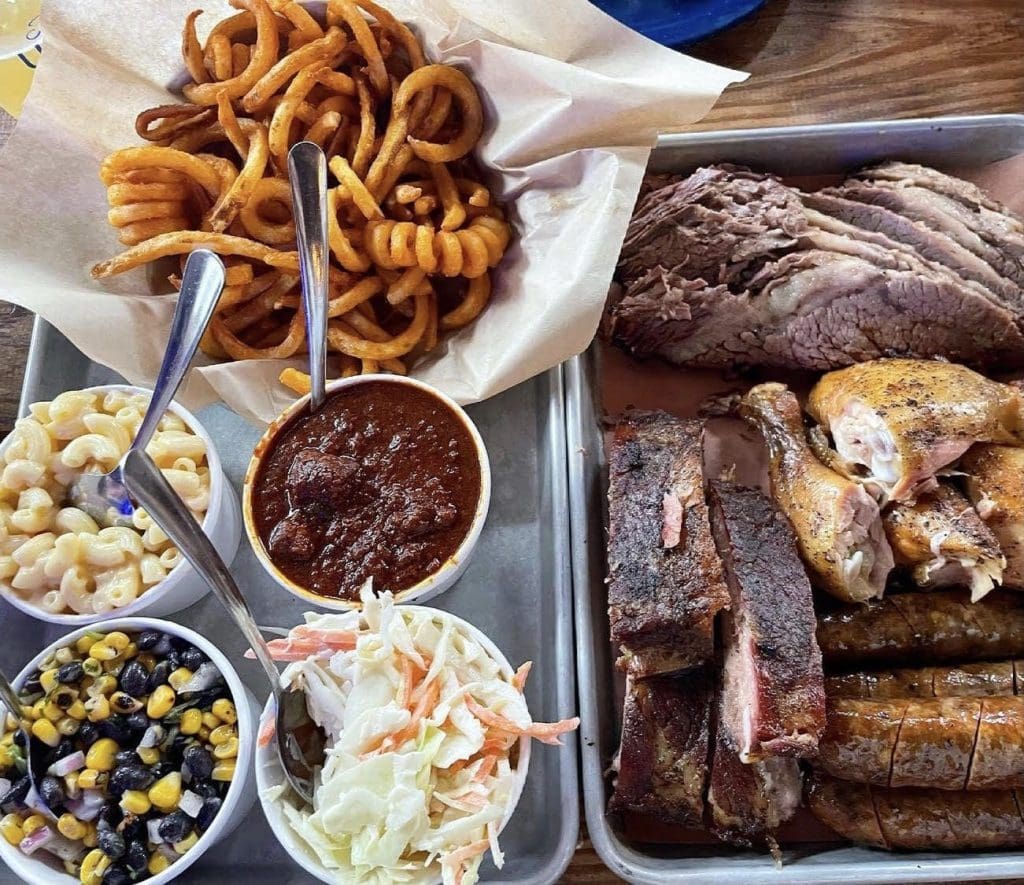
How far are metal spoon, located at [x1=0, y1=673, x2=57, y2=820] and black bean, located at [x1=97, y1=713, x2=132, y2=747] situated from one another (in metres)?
0.09

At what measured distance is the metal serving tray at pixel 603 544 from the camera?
1392 mm

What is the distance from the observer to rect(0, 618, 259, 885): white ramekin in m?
1.35

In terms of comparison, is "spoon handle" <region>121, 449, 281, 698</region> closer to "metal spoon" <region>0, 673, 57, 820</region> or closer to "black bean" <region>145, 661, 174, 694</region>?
"black bean" <region>145, 661, 174, 694</region>

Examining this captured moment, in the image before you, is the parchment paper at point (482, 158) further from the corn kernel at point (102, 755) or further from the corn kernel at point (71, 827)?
the corn kernel at point (71, 827)

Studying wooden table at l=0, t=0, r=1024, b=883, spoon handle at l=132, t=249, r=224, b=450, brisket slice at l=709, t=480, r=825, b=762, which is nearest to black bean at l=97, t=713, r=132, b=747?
spoon handle at l=132, t=249, r=224, b=450

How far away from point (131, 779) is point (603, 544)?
2.98 ft

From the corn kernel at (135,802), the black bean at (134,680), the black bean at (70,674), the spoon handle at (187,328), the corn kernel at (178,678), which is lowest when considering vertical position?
the corn kernel at (135,802)

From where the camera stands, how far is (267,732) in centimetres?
138

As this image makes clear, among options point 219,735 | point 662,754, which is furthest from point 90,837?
point 662,754

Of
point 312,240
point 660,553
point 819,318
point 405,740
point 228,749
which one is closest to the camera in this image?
point 405,740

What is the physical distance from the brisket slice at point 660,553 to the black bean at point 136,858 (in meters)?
0.81

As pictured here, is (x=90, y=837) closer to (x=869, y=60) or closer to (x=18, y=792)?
(x=18, y=792)

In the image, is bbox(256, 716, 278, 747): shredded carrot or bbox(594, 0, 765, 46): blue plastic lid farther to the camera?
bbox(594, 0, 765, 46): blue plastic lid

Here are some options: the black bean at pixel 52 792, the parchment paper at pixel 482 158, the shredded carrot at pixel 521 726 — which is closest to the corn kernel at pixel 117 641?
the black bean at pixel 52 792
